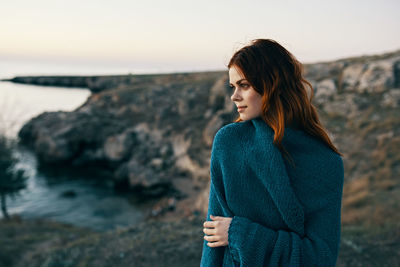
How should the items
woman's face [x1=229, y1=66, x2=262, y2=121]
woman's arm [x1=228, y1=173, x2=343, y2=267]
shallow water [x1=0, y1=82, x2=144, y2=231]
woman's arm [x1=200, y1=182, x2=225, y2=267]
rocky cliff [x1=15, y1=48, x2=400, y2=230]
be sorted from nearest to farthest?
1. woman's arm [x1=228, y1=173, x2=343, y2=267]
2. woman's face [x1=229, y1=66, x2=262, y2=121]
3. woman's arm [x1=200, y1=182, x2=225, y2=267]
4. rocky cliff [x1=15, y1=48, x2=400, y2=230]
5. shallow water [x1=0, y1=82, x2=144, y2=231]

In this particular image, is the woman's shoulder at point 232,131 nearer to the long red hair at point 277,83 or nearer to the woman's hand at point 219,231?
the long red hair at point 277,83

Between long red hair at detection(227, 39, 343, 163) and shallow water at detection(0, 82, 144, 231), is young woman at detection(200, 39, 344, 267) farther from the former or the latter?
shallow water at detection(0, 82, 144, 231)

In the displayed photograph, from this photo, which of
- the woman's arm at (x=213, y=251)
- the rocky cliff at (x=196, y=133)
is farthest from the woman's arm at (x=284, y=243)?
the rocky cliff at (x=196, y=133)

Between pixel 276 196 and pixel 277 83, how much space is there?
1.95 ft

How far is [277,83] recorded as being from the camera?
138cm

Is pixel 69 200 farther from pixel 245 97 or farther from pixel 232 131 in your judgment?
pixel 245 97

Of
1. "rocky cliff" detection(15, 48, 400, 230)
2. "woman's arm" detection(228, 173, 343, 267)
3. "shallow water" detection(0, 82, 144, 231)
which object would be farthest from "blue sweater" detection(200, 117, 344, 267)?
"shallow water" detection(0, 82, 144, 231)

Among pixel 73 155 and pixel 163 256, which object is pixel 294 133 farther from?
pixel 73 155

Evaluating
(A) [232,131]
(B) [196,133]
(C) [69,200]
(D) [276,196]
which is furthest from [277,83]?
(B) [196,133]

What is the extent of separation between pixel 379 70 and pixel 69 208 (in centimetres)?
2556

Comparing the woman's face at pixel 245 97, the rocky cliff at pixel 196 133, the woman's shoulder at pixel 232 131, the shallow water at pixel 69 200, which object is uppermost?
the woman's face at pixel 245 97

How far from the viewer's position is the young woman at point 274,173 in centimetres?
135

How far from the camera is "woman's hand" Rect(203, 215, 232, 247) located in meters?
1.46

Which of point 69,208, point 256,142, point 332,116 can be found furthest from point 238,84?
point 69,208
